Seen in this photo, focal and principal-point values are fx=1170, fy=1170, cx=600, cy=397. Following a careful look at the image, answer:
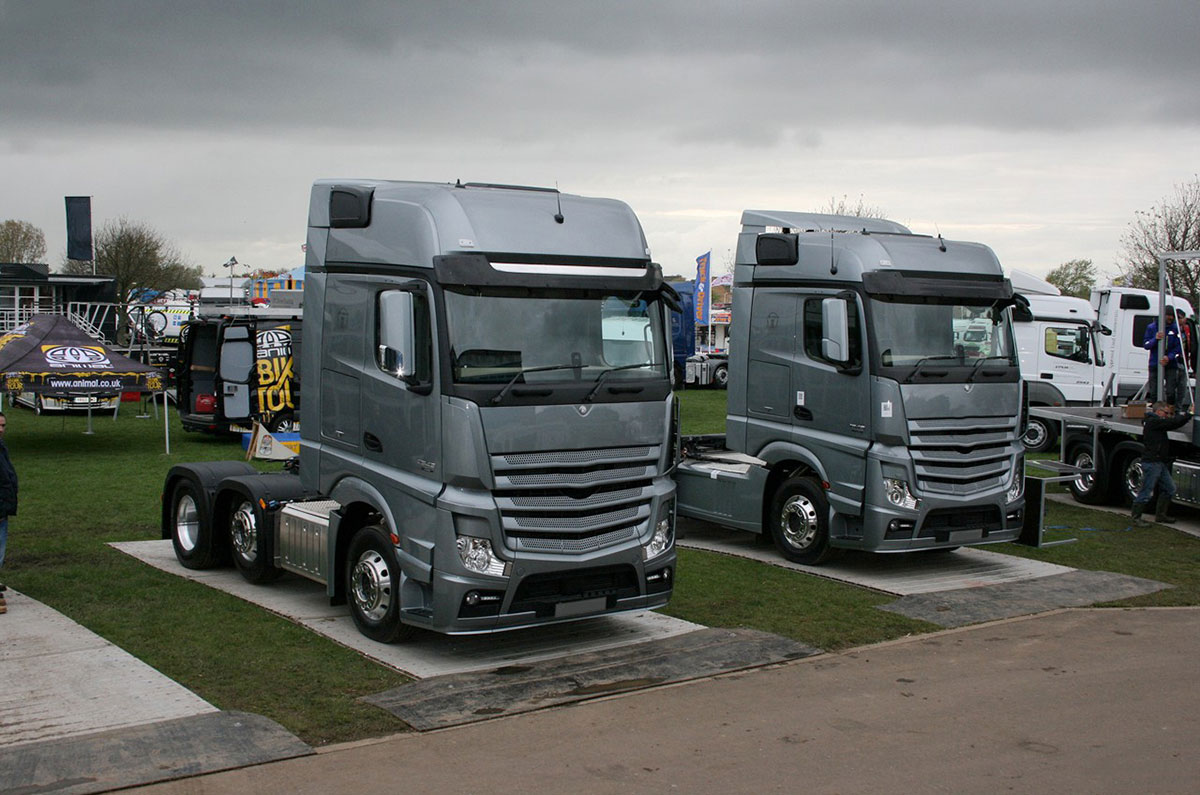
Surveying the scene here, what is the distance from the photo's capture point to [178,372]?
23.8 metres

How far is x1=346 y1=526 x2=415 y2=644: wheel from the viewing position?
848cm

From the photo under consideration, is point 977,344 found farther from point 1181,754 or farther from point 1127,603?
point 1181,754

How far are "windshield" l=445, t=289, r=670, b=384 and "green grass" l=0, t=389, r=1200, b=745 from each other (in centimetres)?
229

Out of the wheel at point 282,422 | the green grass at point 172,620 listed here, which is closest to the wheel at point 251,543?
the green grass at point 172,620

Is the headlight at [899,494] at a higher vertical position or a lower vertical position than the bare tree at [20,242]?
lower

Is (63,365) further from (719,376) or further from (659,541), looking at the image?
(719,376)

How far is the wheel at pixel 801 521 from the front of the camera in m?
11.8

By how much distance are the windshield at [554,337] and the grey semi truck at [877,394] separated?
10.6 feet

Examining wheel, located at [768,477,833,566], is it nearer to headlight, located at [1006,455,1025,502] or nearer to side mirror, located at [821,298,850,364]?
side mirror, located at [821,298,850,364]

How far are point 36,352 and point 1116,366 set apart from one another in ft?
69.0

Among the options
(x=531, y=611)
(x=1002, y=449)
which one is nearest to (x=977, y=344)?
(x=1002, y=449)

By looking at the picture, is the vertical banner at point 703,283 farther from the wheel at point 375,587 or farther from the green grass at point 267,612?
the wheel at point 375,587

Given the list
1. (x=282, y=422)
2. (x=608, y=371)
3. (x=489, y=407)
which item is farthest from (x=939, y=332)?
A: (x=282, y=422)

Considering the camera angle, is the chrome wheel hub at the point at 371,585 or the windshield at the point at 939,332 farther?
the windshield at the point at 939,332
